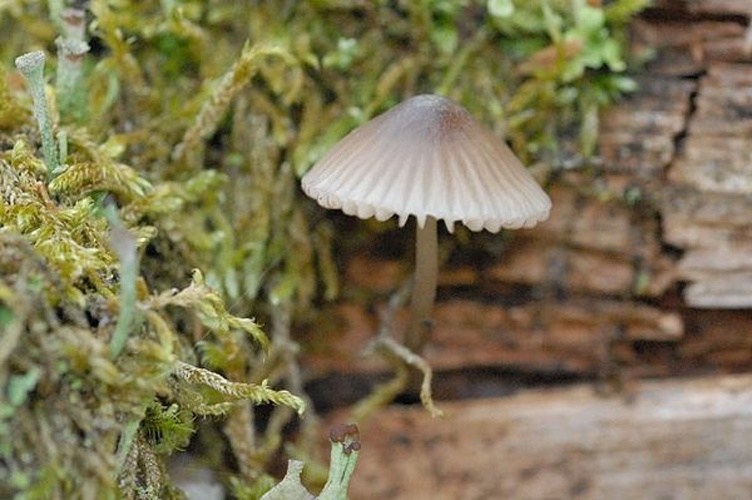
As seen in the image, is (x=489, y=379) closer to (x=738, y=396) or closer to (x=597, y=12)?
(x=738, y=396)

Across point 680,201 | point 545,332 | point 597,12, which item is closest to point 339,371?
point 545,332

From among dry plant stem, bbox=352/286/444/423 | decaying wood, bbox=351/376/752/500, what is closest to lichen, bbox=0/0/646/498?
dry plant stem, bbox=352/286/444/423

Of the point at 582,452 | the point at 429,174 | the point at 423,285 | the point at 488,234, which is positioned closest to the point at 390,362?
the point at 423,285

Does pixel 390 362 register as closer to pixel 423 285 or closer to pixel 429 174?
pixel 423 285

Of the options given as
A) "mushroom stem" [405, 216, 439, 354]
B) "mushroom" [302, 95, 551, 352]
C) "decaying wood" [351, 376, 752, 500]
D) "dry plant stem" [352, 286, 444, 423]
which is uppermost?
"mushroom" [302, 95, 551, 352]

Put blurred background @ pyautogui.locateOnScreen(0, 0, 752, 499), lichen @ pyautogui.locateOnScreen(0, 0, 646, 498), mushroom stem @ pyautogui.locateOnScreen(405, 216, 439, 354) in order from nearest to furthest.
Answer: lichen @ pyautogui.locateOnScreen(0, 0, 646, 498)
mushroom stem @ pyautogui.locateOnScreen(405, 216, 439, 354)
blurred background @ pyautogui.locateOnScreen(0, 0, 752, 499)

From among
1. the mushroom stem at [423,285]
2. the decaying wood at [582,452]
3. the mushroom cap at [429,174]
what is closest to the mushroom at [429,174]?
the mushroom cap at [429,174]

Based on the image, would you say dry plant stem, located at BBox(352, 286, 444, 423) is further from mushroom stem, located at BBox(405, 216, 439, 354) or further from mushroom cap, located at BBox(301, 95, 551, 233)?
mushroom cap, located at BBox(301, 95, 551, 233)

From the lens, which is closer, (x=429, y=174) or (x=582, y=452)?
(x=429, y=174)

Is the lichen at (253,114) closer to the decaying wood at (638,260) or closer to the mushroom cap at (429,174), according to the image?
the decaying wood at (638,260)
